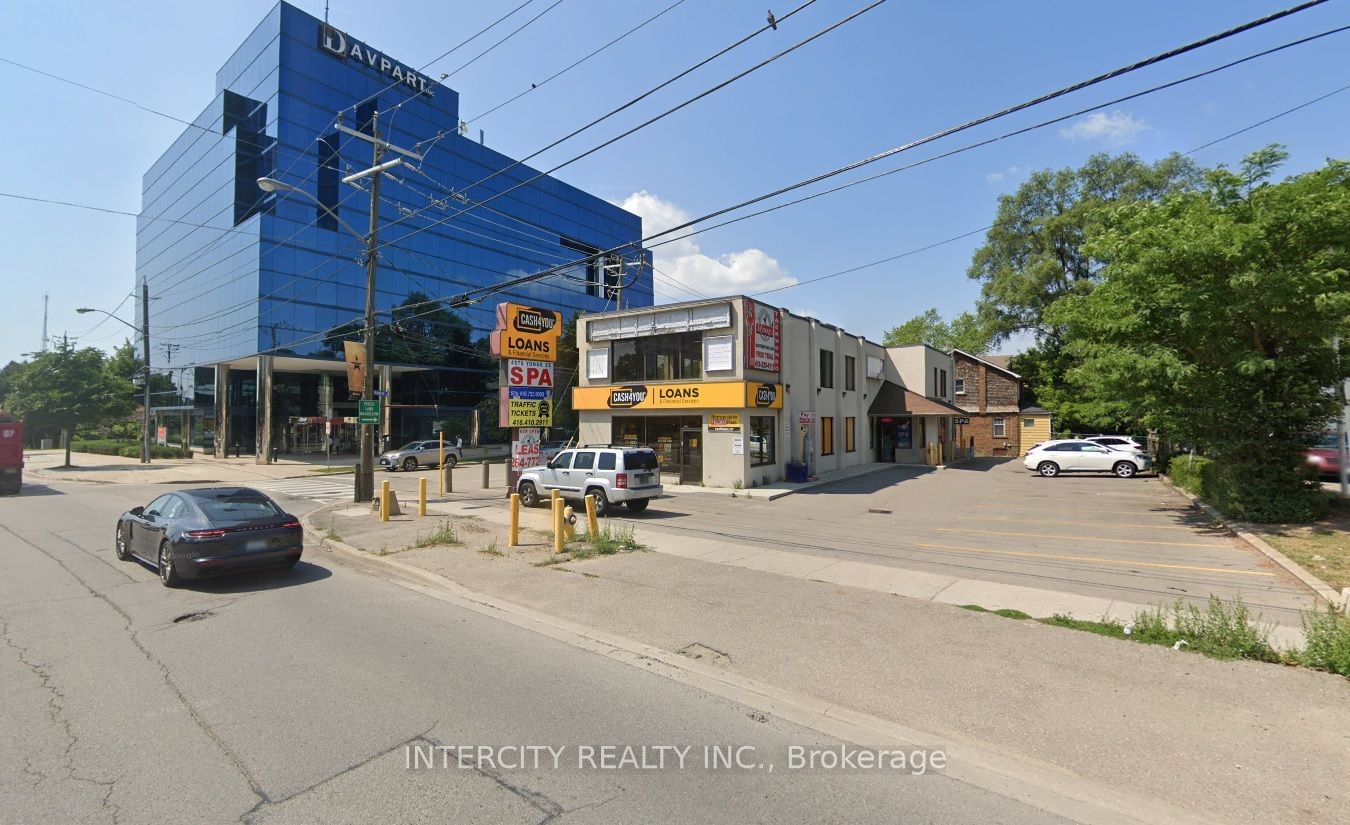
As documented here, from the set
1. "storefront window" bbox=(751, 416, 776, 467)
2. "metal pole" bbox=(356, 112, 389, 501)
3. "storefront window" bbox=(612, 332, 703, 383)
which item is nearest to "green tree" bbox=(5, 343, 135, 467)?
"metal pole" bbox=(356, 112, 389, 501)

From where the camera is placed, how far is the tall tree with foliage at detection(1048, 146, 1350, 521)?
1210 centimetres

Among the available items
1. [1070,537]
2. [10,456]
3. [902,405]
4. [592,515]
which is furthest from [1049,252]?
[10,456]

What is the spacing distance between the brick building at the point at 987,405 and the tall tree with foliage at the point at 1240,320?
89.2 feet

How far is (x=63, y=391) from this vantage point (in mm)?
33188

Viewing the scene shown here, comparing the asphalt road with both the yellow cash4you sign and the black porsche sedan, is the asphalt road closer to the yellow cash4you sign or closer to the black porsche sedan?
the black porsche sedan

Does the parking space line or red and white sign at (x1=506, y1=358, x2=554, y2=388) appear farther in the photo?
red and white sign at (x1=506, y1=358, x2=554, y2=388)

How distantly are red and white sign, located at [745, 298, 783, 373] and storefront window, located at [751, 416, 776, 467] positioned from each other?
194 cm

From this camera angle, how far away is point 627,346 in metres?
24.7

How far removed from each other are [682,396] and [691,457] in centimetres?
236

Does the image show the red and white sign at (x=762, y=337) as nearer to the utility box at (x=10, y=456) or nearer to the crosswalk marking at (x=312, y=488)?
the crosswalk marking at (x=312, y=488)

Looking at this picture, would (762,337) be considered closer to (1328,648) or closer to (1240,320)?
(1240,320)

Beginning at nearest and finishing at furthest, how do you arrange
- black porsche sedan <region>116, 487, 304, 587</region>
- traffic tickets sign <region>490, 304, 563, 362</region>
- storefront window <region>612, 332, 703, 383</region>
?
black porsche sedan <region>116, 487, 304, 587</region> < traffic tickets sign <region>490, 304, 563, 362</region> < storefront window <region>612, 332, 703, 383</region>

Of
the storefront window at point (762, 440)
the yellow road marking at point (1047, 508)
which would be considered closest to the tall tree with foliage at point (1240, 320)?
the yellow road marking at point (1047, 508)

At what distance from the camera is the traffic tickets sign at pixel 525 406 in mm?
16625
